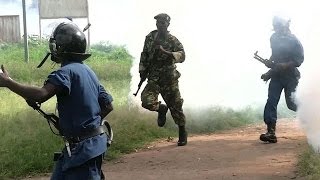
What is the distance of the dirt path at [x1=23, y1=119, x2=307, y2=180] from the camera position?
21.0 ft

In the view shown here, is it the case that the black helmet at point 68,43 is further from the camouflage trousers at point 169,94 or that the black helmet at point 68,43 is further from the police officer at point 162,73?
the camouflage trousers at point 169,94

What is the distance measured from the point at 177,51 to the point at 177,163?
1710 millimetres

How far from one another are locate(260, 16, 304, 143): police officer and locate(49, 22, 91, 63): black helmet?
182 inches

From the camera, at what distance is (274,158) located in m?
7.15

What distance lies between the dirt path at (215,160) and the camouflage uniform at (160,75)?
0.59m

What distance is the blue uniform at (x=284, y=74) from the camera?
8.12 m

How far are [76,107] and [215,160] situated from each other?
380 cm

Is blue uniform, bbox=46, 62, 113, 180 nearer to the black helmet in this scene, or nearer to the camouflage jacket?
the black helmet

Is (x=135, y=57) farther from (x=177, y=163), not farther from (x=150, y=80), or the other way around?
(x=177, y=163)

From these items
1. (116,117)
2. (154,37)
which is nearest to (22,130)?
(116,117)

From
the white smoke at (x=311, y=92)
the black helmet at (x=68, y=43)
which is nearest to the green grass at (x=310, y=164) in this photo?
the white smoke at (x=311, y=92)

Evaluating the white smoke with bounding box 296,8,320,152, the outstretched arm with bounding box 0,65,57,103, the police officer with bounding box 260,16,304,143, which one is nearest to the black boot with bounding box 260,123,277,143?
the police officer with bounding box 260,16,304,143

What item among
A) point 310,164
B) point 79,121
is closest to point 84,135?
point 79,121

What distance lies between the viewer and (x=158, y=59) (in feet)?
27.5
